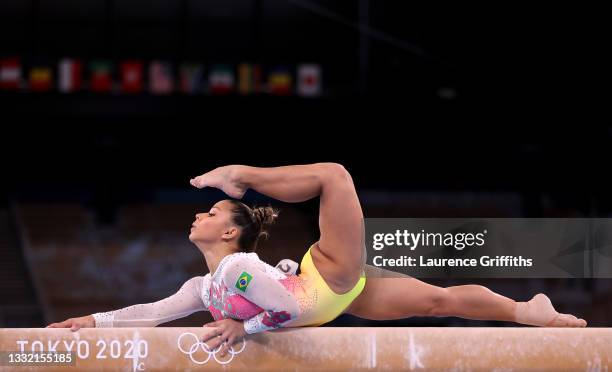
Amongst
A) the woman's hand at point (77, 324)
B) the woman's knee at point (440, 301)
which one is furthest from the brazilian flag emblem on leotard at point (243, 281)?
the woman's knee at point (440, 301)

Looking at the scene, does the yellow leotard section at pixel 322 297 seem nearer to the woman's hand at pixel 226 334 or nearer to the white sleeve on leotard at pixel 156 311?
the woman's hand at pixel 226 334

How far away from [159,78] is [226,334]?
26.0 ft

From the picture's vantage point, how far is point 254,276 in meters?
3.23

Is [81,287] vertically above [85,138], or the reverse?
[85,138]

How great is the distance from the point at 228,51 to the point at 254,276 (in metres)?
8.67

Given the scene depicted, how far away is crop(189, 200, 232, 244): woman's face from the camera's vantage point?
3.43 m

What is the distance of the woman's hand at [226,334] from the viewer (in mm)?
3322

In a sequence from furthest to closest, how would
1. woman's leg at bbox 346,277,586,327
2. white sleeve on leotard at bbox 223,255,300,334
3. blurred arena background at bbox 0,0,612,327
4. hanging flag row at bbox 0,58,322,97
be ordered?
hanging flag row at bbox 0,58,322,97
blurred arena background at bbox 0,0,612,327
woman's leg at bbox 346,277,586,327
white sleeve on leotard at bbox 223,255,300,334

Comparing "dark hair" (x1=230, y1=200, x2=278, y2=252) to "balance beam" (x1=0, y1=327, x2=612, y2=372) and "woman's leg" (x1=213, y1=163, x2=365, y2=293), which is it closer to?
"woman's leg" (x1=213, y1=163, x2=365, y2=293)

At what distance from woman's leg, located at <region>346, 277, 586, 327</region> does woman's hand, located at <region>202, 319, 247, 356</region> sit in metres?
0.52

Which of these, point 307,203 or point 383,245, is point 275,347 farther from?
point 307,203

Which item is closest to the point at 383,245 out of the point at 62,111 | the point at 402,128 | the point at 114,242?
the point at 402,128

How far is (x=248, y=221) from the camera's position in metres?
3.49

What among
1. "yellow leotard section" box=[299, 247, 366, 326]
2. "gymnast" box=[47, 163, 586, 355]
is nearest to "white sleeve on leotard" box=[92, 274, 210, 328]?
"gymnast" box=[47, 163, 586, 355]
